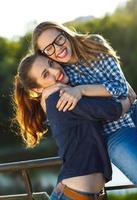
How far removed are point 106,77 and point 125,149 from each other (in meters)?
0.33

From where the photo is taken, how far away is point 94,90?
2.50 metres

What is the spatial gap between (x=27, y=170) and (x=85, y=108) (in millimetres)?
1235

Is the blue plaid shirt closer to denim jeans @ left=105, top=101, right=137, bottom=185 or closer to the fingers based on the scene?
denim jeans @ left=105, top=101, right=137, bottom=185

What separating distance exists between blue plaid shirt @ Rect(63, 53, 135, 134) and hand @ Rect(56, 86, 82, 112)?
14 centimetres

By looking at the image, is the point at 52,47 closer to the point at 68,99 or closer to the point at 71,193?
the point at 68,99

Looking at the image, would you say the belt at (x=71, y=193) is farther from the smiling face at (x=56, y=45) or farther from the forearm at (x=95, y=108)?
the smiling face at (x=56, y=45)

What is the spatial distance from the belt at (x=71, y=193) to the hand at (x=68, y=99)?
0.34 metres

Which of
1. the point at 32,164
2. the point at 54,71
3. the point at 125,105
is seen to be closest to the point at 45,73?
the point at 54,71

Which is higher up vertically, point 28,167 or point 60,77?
point 60,77

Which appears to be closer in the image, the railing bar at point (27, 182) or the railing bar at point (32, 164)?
the railing bar at point (32, 164)

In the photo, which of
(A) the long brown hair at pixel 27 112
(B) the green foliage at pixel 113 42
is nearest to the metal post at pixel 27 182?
(A) the long brown hair at pixel 27 112

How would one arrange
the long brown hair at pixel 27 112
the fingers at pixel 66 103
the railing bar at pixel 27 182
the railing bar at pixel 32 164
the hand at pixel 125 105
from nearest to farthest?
the fingers at pixel 66 103 → the hand at pixel 125 105 → the long brown hair at pixel 27 112 → the railing bar at pixel 32 164 → the railing bar at pixel 27 182

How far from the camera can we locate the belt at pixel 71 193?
97.6 inches

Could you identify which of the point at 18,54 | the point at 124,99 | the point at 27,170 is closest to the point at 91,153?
the point at 124,99
